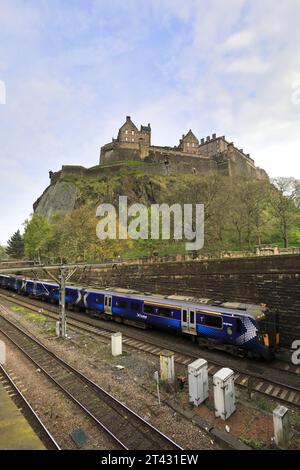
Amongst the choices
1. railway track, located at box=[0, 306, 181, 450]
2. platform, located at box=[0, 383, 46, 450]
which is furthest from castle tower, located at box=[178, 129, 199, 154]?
platform, located at box=[0, 383, 46, 450]

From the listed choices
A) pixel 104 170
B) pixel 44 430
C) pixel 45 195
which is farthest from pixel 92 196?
pixel 44 430

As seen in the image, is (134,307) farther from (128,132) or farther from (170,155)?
(128,132)

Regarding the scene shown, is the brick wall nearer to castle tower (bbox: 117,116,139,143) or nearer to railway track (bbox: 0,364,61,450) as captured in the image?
railway track (bbox: 0,364,61,450)

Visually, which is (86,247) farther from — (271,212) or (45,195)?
(45,195)

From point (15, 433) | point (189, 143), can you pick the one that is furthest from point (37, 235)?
point (189, 143)

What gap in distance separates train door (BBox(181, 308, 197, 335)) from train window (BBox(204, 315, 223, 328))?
80 cm

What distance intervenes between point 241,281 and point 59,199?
6229cm

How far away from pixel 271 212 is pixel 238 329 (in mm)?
27349

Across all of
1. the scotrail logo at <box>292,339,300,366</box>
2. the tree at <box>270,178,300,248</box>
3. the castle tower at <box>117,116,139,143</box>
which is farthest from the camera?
the castle tower at <box>117,116,139,143</box>

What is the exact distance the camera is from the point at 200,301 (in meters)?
15.8

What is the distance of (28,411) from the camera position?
29.8 ft

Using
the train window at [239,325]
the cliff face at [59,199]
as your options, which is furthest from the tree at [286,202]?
the cliff face at [59,199]

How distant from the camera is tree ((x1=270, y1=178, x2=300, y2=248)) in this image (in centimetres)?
3331
